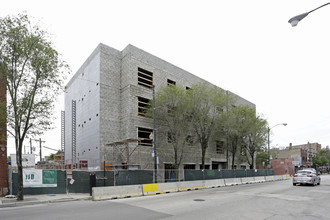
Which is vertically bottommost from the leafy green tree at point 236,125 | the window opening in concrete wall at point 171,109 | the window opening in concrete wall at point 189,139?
the window opening in concrete wall at point 189,139

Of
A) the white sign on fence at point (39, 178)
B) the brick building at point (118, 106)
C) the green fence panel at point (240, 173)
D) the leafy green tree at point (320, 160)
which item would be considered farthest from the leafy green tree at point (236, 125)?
the leafy green tree at point (320, 160)

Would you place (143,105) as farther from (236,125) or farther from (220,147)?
(220,147)

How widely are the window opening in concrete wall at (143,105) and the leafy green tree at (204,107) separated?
549cm

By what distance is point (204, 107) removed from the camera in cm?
3133

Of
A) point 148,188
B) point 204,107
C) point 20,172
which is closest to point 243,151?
point 204,107

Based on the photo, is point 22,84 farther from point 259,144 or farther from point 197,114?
point 259,144

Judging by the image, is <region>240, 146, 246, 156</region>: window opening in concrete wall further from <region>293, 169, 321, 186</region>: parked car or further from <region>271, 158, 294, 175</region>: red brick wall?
<region>271, 158, 294, 175</region>: red brick wall

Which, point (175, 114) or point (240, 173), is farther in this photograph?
point (240, 173)

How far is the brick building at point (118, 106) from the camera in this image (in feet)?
94.7

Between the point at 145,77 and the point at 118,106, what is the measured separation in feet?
17.5

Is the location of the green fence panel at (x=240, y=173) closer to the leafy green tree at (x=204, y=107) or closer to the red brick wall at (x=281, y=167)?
the leafy green tree at (x=204, y=107)

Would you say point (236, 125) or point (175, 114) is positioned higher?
point (175, 114)

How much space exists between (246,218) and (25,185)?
15.5 m

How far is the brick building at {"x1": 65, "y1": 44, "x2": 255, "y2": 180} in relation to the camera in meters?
28.9
